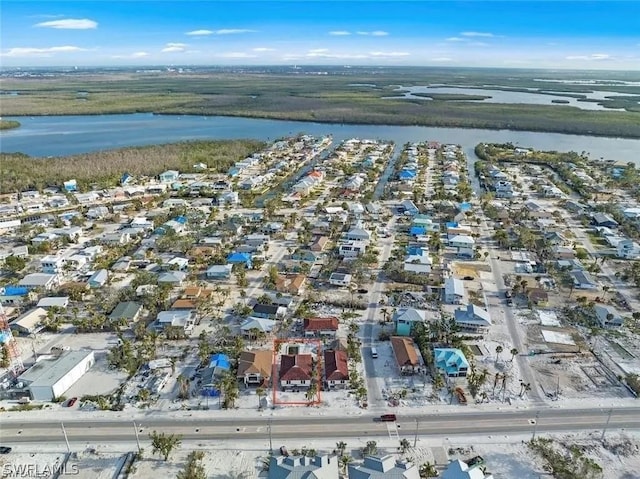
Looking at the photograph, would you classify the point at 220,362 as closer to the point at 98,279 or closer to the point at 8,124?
the point at 98,279

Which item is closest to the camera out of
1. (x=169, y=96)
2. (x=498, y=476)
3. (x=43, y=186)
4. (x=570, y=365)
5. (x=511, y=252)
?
(x=498, y=476)

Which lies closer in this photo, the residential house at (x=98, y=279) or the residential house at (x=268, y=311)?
the residential house at (x=268, y=311)

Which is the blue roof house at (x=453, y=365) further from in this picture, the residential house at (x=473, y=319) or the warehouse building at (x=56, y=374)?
the warehouse building at (x=56, y=374)

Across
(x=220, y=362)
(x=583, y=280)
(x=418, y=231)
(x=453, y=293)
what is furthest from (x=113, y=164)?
(x=583, y=280)

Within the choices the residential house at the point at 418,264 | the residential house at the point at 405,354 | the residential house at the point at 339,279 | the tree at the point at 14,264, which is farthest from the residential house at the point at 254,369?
the tree at the point at 14,264

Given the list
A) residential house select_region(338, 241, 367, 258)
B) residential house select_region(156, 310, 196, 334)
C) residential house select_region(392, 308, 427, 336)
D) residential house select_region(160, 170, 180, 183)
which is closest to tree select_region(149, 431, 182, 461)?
residential house select_region(156, 310, 196, 334)

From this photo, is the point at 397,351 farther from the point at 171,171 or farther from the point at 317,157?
the point at 317,157

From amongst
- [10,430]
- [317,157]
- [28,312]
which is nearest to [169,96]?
[317,157]
